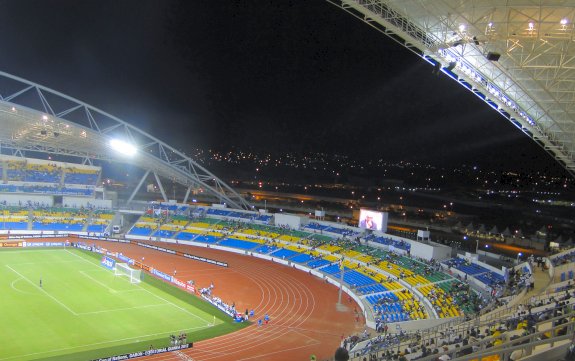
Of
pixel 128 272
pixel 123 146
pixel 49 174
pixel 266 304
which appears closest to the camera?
pixel 266 304

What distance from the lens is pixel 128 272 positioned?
37.8 metres

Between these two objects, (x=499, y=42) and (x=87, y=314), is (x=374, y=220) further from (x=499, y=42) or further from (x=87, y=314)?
(x=499, y=42)

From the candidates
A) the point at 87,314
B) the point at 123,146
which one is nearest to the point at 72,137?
the point at 123,146

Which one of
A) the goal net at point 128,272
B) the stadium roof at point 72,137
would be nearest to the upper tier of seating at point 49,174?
the stadium roof at point 72,137

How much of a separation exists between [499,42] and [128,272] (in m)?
31.0

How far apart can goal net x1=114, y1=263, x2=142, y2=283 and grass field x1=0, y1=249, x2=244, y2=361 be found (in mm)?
513

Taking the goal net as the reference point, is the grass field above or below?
below

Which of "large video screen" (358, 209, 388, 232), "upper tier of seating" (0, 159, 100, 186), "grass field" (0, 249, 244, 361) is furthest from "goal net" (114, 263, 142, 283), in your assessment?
"upper tier of seating" (0, 159, 100, 186)

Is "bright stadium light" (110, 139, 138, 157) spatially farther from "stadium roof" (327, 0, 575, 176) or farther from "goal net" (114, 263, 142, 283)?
"stadium roof" (327, 0, 575, 176)

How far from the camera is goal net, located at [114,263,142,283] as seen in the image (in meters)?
35.1

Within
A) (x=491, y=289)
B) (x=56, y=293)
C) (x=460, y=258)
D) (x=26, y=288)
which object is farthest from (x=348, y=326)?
(x=26, y=288)

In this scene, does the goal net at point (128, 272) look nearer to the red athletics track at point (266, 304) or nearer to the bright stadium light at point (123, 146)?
the red athletics track at point (266, 304)

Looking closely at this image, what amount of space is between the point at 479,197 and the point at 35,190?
7393 cm

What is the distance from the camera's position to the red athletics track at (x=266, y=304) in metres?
23.6
